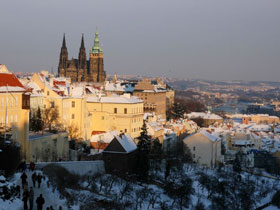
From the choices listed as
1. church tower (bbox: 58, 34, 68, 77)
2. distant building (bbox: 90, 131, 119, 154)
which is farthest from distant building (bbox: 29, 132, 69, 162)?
church tower (bbox: 58, 34, 68, 77)

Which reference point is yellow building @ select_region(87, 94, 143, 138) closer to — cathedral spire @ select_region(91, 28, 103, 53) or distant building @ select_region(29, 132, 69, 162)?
distant building @ select_region(29, 132, 69, 162)

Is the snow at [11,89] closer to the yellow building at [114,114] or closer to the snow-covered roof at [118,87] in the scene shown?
the yellow building at [114,114]

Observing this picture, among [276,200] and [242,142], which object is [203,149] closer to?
[276,200]

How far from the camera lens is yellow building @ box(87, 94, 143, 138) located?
230ft

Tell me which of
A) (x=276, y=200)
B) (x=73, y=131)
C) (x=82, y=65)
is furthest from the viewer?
(x=82, y=65)

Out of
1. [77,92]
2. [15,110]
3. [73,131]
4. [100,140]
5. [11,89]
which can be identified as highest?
[11,89]

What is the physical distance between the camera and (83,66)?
5645 inches

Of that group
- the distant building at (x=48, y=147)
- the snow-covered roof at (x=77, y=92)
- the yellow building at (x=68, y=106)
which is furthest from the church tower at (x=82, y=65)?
the distant building at (x=48, y=147)

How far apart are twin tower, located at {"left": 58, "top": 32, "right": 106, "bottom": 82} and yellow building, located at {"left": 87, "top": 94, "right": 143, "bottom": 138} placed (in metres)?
67.0

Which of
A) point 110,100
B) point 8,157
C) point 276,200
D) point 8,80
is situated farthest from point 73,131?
point 8,157

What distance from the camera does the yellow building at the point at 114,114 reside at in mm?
70188

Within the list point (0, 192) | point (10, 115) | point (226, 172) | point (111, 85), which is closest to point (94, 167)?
point (10, 115)

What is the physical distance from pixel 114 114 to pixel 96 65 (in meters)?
76.3

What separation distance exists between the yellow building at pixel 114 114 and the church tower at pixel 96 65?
7206 cm
